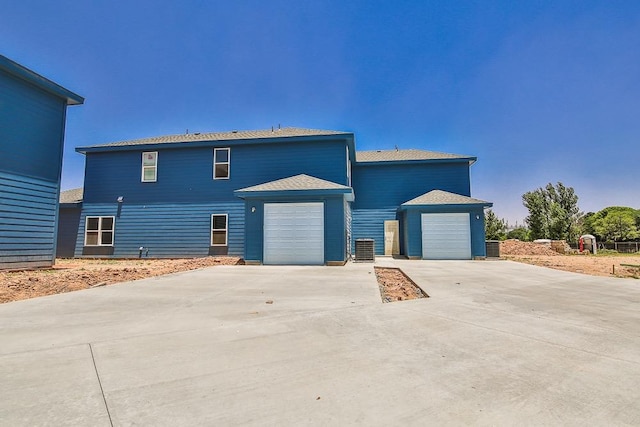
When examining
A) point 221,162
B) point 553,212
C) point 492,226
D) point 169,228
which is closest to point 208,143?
point 221,162

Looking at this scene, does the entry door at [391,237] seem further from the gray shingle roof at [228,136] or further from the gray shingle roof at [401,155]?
the gray shingle roof at [228,136]

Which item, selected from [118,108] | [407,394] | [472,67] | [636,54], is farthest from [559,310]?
[118,108]

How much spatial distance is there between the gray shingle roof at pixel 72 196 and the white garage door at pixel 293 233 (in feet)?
38.5

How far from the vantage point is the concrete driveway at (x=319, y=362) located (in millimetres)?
Answer: 1828

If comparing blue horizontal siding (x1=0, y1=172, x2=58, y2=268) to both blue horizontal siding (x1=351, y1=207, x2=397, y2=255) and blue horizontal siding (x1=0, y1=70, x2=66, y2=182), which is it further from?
blue horizontal siding (x1=351, y1=207, x2=397, y2=255)

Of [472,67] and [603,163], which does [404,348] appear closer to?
[472,67]

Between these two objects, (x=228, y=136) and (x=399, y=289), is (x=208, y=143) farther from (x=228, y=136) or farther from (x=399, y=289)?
(x=399, y=289)

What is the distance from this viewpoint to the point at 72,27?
32.9 feet

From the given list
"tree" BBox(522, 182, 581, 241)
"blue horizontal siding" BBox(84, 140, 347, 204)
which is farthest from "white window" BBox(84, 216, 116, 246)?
"tree" BBox(522, 182, 581, 241)

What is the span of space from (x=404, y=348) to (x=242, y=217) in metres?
12.8

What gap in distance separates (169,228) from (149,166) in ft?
11.5

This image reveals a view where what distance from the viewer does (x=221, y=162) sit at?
15195 mm

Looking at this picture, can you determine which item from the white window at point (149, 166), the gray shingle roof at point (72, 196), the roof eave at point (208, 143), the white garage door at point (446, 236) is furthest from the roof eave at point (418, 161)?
the gray shingle roof at point (72, 196)

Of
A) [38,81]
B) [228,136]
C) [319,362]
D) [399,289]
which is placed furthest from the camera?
[228,136]
